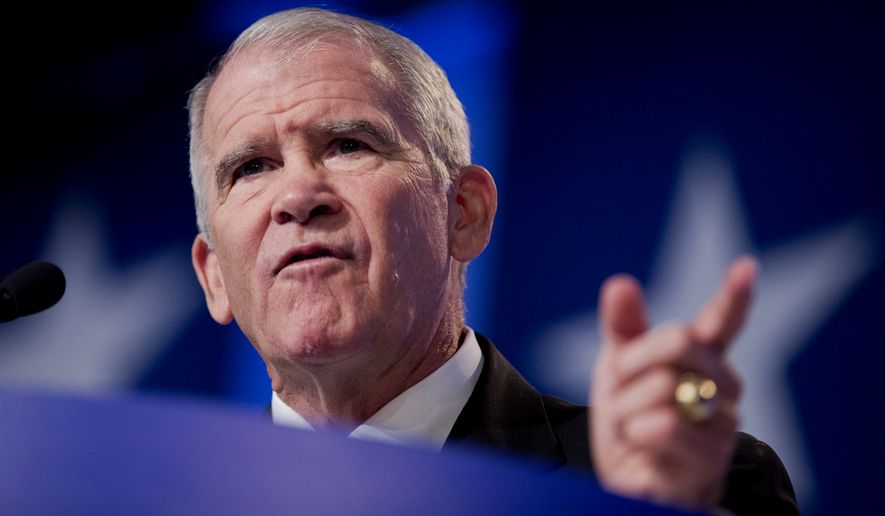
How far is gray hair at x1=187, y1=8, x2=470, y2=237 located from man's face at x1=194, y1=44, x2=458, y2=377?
3 centimetres

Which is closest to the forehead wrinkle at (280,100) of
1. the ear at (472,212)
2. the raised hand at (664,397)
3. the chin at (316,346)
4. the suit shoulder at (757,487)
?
the ear at (472,212)

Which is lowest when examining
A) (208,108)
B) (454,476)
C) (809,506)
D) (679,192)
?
(809,506)

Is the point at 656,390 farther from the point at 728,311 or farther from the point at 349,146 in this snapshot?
the point at 349,146

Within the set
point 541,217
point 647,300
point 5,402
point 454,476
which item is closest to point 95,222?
point 541,217

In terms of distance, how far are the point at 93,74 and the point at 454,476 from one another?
3317 millimetres

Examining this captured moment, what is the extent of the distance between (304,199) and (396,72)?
348 mm

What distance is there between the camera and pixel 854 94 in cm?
→ 232

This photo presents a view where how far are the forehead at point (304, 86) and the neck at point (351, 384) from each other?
378 millimetres

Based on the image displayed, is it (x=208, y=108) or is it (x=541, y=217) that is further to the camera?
(x=541, y=217)

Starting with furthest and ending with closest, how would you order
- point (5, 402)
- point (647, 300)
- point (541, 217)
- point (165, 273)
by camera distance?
point (165, 273), point (541, 217), point (647, 300), point (5, 402)

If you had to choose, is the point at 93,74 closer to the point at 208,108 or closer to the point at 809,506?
the point at 208,108

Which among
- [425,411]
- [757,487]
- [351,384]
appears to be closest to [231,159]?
[351,384]

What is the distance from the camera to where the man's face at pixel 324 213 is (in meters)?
1.54

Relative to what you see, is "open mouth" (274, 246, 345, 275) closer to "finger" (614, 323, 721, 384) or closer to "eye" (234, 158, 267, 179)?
"eye" (234, 158, 267, 179)
